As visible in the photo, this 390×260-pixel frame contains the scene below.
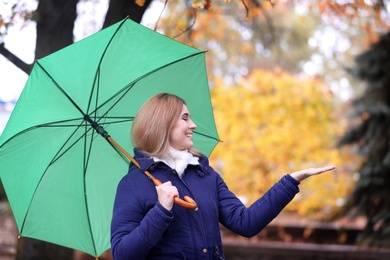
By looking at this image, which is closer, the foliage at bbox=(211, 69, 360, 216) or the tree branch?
the tree branch

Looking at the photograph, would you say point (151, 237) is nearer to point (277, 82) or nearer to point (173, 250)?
point (173, 250)

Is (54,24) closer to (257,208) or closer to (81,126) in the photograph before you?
(81,126)

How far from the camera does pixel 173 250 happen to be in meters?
3.31

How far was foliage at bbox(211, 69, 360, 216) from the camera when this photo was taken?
1338 centimetres

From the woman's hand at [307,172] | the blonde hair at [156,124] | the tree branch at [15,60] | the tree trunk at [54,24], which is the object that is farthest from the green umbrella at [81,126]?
the tree trunk at [54,24]

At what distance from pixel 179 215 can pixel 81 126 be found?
0.93 metres

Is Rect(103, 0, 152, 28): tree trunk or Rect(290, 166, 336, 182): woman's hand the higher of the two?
Rect(103, 0, 152, 28): tree trunk

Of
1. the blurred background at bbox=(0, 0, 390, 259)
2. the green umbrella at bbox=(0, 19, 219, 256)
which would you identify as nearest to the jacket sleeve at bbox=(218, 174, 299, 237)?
the green umbrella at bbox=(0, 19, 219, 256)

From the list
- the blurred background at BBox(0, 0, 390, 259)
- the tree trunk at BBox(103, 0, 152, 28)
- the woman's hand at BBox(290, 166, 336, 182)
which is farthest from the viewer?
the blurred background at BBox(0, 0, 390, 259)

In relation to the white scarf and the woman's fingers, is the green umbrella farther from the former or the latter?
the woman's fingers

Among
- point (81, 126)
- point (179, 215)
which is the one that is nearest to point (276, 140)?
point (81, 126)

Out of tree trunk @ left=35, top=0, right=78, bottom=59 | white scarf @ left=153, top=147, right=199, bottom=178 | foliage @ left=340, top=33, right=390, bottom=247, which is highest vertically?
foliage @ left=340, top=33, right=390, bottom=247

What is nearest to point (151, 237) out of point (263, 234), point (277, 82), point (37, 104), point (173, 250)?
point (173, 250)

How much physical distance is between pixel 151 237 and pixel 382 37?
31.7ft
